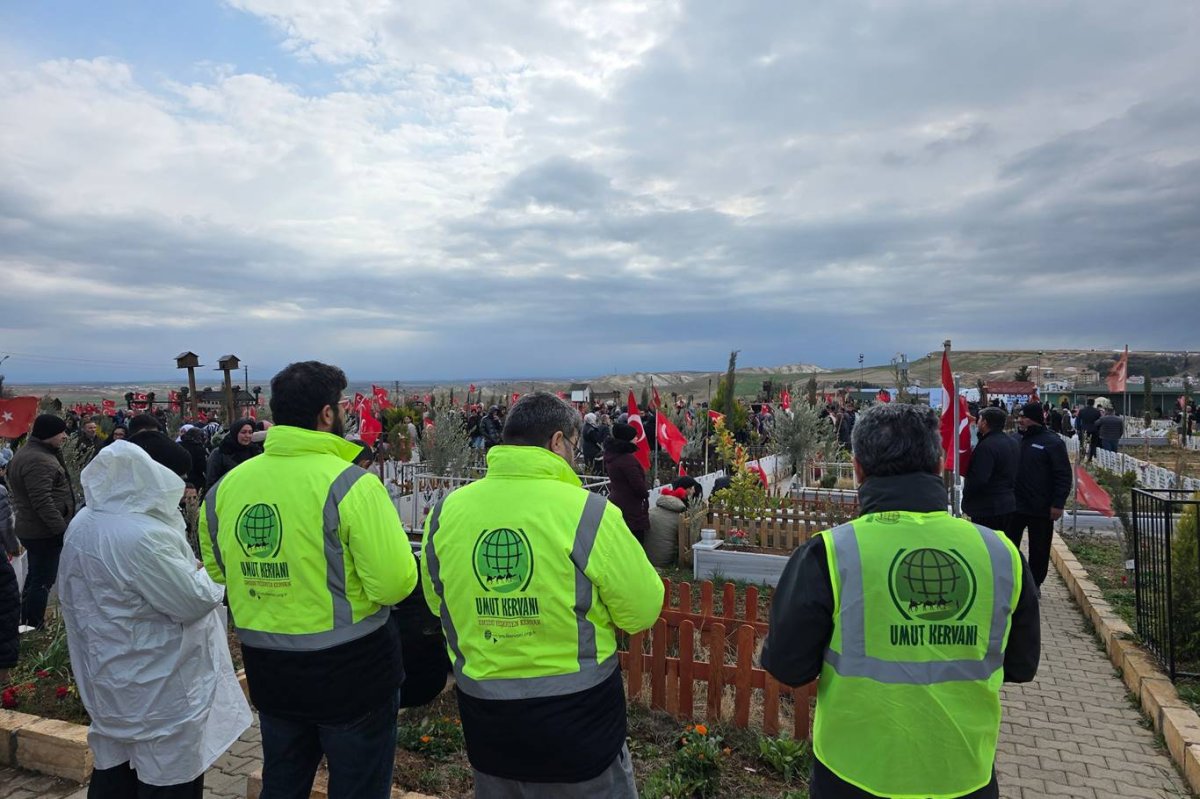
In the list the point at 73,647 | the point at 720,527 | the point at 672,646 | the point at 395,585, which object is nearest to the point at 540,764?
the point at 395,585

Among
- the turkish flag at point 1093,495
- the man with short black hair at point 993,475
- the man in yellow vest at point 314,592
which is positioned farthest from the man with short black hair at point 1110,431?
the man in yellow vest at point 314,592

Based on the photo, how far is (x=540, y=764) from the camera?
7.12 feet

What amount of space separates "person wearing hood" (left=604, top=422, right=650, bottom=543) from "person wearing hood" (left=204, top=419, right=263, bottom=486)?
3.35 m

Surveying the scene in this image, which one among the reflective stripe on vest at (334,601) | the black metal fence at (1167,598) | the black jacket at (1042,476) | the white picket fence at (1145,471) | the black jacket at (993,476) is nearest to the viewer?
the reflective stripe on vest at (334,601)

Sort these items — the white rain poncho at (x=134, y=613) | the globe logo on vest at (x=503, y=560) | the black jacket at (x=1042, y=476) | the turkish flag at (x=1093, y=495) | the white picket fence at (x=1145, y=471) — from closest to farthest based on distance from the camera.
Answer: the globe logo on vest at (x=503, y=560)
the white rain poncho at (x=134, y=613)
the black jacket at (x=1042, y=476)
the turkish flag at (x=1093, y=495)
the white picket fence at (x=1145, y=471)

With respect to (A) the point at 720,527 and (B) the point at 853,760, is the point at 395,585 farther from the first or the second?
(A) the point at 720,527

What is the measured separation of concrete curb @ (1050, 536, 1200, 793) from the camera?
408cm

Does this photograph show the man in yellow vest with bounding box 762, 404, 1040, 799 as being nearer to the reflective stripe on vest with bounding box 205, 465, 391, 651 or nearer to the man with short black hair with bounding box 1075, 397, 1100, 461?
the reflective stripe on vest with bounding box 205, 465, 391, 651

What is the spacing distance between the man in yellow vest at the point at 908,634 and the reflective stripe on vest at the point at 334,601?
1.39 m

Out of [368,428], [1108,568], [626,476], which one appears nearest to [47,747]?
[626,476]

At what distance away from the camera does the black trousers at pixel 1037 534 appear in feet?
22.4

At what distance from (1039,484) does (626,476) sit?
3.72m

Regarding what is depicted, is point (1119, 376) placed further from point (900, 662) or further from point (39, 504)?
point (39, 504)

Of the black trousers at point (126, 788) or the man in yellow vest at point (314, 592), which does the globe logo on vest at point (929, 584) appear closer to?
the man in yellow vest at point (314, 592)
